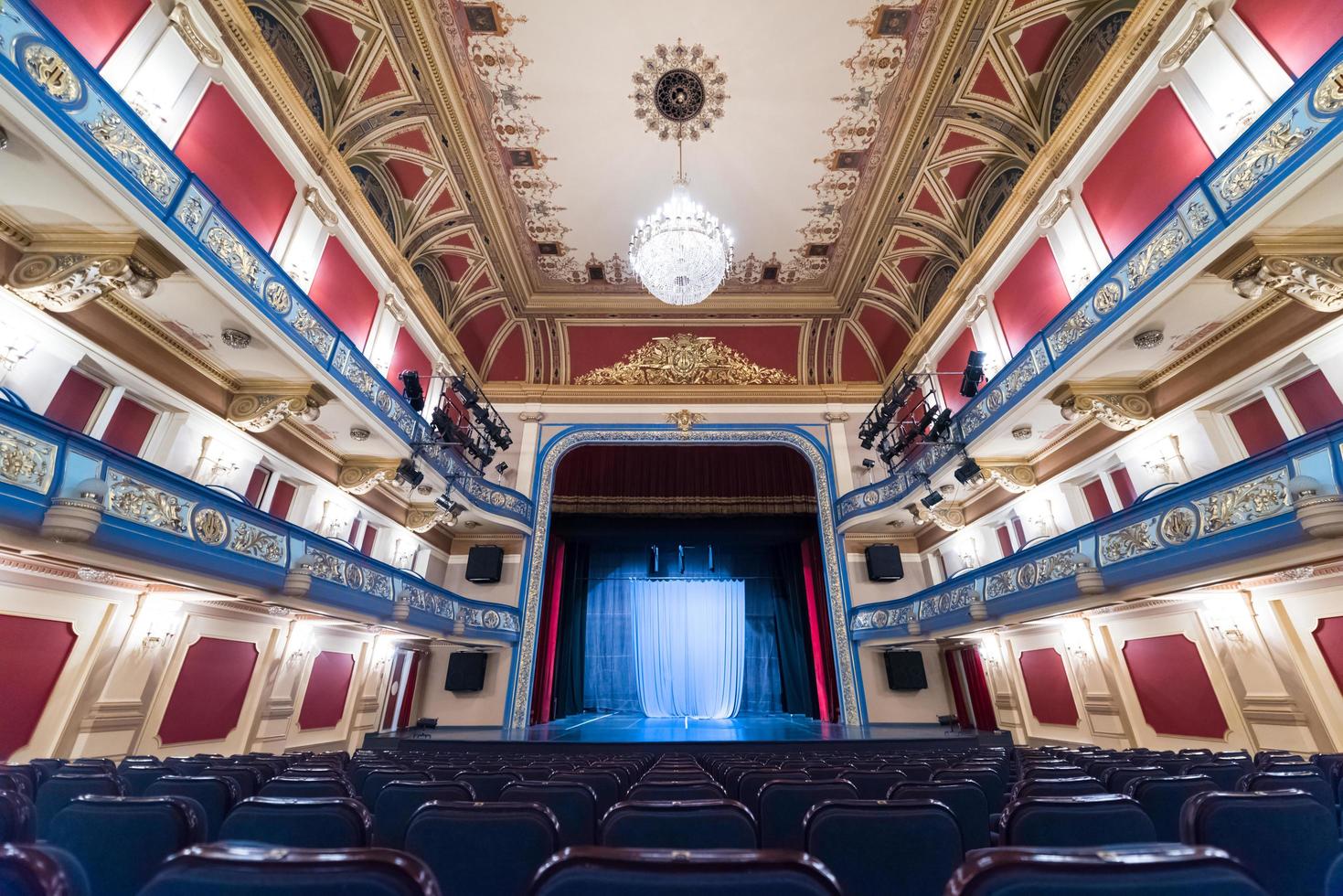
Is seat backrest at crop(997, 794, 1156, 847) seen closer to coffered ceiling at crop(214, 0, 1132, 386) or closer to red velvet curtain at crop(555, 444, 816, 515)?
coffered ceiling at crop(214, 0, 1132, 386)

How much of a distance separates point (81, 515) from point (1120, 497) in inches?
459

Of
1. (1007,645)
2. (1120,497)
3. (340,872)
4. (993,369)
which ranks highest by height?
(993,369)

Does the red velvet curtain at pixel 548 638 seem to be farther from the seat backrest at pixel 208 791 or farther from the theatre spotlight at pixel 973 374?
the seat backrest at pixel 208 791

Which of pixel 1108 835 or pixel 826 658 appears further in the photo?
Answer: pixel 826 658

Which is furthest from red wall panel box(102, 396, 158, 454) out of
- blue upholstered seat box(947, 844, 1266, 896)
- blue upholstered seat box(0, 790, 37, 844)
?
blue upholstered seat box(947, 844, 1266, 896)

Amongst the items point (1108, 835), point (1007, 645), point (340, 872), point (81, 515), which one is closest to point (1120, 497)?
point (1007, 645)

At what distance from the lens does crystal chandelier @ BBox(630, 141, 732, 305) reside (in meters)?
8.30

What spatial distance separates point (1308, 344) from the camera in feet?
19.1

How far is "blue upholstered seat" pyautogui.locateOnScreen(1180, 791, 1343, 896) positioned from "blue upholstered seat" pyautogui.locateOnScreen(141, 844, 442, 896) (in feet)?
7.17

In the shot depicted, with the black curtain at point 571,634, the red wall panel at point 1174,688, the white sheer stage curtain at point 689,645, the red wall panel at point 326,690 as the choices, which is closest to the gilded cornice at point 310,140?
the red wall panel at point 326,690

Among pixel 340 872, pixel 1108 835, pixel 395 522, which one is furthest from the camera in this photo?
pixel 395 522

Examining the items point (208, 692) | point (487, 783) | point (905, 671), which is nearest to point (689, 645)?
point (905, 671)

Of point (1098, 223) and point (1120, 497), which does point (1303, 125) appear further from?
point (1120, 497)

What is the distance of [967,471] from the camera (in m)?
9.65
